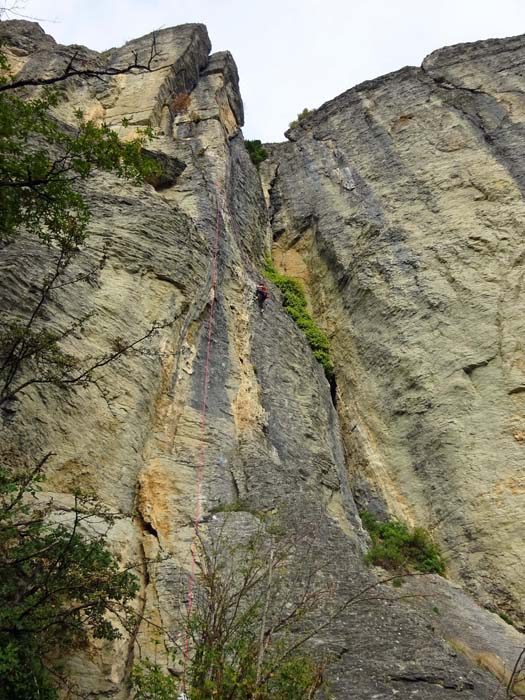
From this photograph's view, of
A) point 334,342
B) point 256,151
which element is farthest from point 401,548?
point 256,151

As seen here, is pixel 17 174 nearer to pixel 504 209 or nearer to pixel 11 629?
pixel 11 629

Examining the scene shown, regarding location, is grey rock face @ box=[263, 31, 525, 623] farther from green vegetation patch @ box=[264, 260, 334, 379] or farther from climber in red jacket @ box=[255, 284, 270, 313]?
climber in red jacket @ box=[255, 284, 270, 313]

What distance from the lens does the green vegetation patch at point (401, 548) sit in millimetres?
12477

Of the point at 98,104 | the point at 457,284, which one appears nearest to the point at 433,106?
the point at 457,284

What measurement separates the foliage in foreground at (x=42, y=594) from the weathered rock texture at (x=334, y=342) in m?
1.00

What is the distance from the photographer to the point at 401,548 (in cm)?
1346

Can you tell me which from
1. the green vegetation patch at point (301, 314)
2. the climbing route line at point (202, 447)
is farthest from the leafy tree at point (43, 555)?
the green vegetation patch at point (301, 314)

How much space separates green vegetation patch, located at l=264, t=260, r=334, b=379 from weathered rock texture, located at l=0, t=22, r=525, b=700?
0.63m

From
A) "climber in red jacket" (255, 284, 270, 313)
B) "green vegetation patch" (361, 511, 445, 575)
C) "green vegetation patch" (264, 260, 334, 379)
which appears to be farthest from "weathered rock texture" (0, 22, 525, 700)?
"green vegetation patch" (264, 260, 334, 379)

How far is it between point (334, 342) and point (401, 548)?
22.6 ft

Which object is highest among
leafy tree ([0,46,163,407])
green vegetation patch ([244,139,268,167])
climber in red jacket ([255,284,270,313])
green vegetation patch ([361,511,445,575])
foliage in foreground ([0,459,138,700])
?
green vegetation patch ([244,139,268,167])

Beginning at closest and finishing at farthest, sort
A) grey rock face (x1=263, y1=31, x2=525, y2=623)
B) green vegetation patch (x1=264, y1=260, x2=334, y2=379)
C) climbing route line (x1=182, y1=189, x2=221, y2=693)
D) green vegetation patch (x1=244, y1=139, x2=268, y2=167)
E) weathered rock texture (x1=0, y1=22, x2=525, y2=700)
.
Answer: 1. climbing route line (x1=182, y1=189, x2=221, y2=693)
2. weathered rock texture (x1=0, y1=22, x2=525, y2=700)
3. grey rock face (x1=263, y1=31, x2=525, y2=623)
4. green vegetation patch (x1=264, y1=260, x2=334, y2=379)
5. green vegetation patch (x1=244, y1=139, x2=268, y2=167)

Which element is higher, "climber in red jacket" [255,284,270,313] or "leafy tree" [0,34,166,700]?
"climber in red jacket" [255,284,270,313]

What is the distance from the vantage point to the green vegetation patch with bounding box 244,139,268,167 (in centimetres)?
2498
